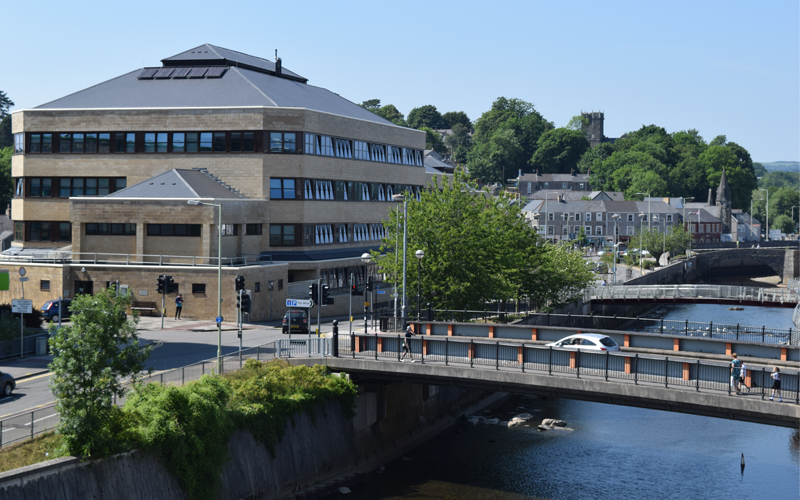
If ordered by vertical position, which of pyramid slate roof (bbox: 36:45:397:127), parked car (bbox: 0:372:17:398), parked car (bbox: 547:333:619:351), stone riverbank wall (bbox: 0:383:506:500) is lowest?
stone riverbank wall (bbox: 0:383:506:500)

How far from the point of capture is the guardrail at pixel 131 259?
59.6 meters

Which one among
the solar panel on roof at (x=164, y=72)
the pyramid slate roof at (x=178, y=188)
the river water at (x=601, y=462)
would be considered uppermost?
the solar panel on roof at (x=164, y=72)

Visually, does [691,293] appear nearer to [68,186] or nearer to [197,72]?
[197,72]

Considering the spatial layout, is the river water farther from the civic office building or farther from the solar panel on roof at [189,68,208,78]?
the solar panel on roof at [189,68,208,78]

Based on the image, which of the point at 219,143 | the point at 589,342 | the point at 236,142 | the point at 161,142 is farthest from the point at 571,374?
the point at 161,142

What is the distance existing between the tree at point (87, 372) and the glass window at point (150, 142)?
4268cm

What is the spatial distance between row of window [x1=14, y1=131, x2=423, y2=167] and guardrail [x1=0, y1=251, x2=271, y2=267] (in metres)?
8.34

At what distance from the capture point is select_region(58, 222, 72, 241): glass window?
224 ft

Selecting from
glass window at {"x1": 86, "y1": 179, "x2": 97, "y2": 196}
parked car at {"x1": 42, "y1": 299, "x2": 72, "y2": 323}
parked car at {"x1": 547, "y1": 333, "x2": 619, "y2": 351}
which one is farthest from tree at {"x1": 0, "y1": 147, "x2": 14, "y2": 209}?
parked car at {"x1": 547, "y1": 333, "x2": 619, "y2": 351}

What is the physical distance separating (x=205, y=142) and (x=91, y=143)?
9.10m

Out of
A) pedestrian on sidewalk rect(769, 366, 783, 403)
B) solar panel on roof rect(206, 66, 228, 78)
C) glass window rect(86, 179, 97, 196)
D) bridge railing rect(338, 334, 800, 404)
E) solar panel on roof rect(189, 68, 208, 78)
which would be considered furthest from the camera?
solar panel on roof rect(189, 68, 208, 78)

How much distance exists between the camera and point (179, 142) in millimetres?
65875

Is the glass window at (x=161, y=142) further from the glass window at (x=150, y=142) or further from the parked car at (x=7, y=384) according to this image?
the parked car at (x=7, y=384)

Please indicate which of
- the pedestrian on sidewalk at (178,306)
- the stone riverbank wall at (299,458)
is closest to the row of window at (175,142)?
the pedestrian on sidewalk at (178,306)
